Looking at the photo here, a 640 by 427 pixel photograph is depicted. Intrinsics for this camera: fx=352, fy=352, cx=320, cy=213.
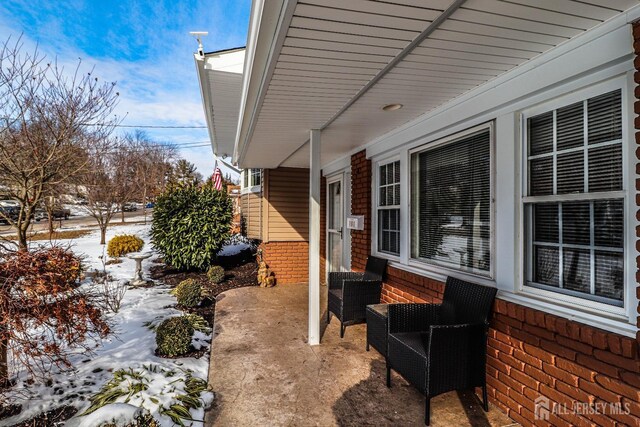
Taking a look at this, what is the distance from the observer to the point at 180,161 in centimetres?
2609

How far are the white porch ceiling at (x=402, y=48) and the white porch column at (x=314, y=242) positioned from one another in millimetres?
504

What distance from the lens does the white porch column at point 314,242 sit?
397 cm

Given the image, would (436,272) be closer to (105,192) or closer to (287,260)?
(287,260)

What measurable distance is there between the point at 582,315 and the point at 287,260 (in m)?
5.94

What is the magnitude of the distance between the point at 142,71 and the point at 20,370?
382 inches

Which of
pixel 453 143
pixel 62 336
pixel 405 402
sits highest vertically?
pixel 453 143

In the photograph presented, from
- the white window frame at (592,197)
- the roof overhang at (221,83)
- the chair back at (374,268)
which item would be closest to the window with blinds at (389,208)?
the chair back at (374,268)

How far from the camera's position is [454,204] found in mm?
3332

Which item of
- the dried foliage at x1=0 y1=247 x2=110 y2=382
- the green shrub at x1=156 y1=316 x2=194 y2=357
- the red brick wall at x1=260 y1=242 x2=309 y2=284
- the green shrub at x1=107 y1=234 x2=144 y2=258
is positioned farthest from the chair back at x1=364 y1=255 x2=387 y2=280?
the green shrub at x1=107 y1=234 x2=144 y2=258

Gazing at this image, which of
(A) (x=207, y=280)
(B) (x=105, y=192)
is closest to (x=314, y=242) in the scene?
(A) (x=207, y=280)

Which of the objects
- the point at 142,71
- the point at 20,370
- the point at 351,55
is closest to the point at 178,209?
the point at 20,370

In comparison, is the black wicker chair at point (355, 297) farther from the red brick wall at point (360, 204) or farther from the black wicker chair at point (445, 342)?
the black wicker chair at point (445, 342)

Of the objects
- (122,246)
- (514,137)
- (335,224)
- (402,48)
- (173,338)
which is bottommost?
(173,338)

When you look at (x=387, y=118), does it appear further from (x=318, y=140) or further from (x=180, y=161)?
(x=180, y=161)
